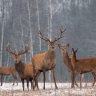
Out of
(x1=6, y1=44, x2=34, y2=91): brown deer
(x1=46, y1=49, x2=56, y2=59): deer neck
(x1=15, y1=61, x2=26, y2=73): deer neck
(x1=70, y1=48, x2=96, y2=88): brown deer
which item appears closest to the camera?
(x1=70, y1=48, x2=96, y2=88): brown deer

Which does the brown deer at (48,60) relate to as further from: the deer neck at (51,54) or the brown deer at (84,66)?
the brown deer at (84,66)

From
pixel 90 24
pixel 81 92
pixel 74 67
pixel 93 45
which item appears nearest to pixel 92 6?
pixel 90 24

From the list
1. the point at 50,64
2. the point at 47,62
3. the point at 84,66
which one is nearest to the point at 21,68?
the point at 47,62

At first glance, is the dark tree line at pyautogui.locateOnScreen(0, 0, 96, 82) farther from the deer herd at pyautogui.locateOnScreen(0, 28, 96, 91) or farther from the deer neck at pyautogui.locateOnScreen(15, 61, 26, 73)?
the deer neck at pyautogui.locateOnScreen(15, 61, 26, 73)

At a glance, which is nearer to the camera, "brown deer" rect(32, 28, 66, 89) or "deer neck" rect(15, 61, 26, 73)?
"brown deer" rect(32, 28, 66, 89)

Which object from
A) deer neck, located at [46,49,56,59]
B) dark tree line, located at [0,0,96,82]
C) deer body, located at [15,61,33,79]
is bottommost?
deer body, located at [15,61,33,79]

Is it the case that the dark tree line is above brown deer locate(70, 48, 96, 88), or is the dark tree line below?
above

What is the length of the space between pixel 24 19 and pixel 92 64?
2493 cm

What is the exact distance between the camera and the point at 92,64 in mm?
14227

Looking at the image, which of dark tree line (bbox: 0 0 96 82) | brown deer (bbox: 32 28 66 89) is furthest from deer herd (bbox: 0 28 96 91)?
dark tree line (bbox: 0 0 96 82)

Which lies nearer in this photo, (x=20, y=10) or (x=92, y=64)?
(x=92, y=64)

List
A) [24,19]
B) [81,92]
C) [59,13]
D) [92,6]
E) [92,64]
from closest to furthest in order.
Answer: [81,92] → [92,64] → [24,19] → [92,6] → [59,13]

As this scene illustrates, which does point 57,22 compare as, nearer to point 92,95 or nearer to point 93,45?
point 93,45

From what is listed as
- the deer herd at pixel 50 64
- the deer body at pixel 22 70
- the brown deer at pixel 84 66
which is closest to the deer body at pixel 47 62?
the deer herd at pixel 50 64
